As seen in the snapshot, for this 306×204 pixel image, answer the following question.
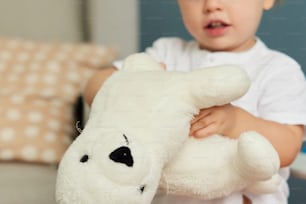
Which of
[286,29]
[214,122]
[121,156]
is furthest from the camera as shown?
[286,29]

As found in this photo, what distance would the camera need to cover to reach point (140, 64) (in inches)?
24.2

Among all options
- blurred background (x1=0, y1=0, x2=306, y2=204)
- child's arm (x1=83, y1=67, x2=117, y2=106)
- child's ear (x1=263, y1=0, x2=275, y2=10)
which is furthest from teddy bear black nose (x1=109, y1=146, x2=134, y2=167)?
blurred background (x1=0, y1=0, x2=306, y2=204)

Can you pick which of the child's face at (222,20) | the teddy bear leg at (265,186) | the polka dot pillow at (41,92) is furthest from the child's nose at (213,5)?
the polka dot pillow at (41,92)

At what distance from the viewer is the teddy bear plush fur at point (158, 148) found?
1.59ft

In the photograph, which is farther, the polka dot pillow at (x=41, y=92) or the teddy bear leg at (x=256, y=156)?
the polka dot pillow at (x=41, y=92)

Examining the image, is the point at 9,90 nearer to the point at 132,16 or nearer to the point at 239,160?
the point at 132,16

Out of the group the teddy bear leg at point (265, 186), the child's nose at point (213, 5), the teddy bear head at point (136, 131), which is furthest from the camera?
the child's nose at point (213, 5)

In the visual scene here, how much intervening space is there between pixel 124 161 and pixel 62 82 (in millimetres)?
558

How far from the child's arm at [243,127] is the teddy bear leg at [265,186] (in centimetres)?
5

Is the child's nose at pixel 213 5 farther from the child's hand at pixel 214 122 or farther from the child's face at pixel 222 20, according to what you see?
the child's hand at pixel 214 122

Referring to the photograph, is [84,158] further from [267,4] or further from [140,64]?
[267,4]

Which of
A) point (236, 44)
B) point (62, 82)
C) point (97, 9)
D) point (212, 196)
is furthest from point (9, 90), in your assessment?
point (212, 196)

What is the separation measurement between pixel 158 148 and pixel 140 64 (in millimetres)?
136

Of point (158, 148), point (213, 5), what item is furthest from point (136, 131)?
point (213, 5)
